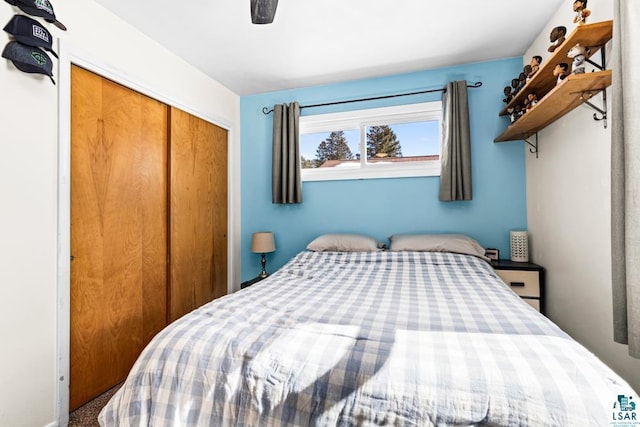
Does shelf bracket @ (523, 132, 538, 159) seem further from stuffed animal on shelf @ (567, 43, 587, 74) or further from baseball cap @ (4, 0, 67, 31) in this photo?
baseball cap @ (4, 0, 67, 31)

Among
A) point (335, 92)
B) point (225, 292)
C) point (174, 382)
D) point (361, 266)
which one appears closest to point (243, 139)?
point (335, 92)

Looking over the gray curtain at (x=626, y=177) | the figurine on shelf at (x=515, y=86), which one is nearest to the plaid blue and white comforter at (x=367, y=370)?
the gray curtain at (x=626, y=177)

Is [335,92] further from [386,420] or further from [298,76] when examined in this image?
[386,420]

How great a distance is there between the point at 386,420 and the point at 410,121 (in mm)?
2750

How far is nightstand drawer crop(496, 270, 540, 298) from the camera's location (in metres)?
2.26

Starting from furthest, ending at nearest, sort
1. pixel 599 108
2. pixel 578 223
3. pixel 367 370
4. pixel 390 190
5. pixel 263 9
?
pixel 390 190, pixel 578 223, pixel 599 108, pixel 263 9, pixel 367 370

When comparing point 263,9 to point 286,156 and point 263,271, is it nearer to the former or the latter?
point 286,156

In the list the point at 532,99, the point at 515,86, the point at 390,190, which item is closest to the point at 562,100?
the point at 532,99

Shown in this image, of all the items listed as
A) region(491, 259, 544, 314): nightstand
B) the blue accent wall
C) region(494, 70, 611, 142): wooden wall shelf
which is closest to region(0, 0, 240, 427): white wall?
the blue accent wall

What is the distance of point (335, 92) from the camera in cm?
312

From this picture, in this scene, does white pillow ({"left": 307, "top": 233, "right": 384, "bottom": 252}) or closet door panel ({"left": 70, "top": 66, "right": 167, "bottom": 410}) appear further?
white pillow ({"left": 307, "top": 233, "right": 384, "bottom": 252})

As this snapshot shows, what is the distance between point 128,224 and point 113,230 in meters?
0.12

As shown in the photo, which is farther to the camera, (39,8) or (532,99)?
(532,99)

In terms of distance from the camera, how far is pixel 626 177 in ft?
3.83
